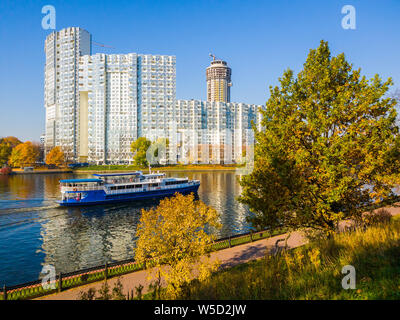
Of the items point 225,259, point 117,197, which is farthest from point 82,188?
point 225,259

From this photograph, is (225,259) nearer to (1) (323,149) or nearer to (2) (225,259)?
(2) (225,259)

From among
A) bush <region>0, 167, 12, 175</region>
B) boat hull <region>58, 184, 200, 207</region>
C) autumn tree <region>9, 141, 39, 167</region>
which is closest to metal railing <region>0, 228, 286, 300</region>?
boat hull <region>58, 184, 200, 207</region>

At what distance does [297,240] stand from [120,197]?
36.2m

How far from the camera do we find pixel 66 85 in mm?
141125

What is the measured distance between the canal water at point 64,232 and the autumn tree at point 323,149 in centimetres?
1567

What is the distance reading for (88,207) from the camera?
147 feet

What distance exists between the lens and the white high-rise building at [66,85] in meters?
139

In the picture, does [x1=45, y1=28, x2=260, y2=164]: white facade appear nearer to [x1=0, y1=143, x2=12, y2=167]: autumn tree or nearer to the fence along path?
[x1=0, y1=143, x2=12, y2=167]: autumn tree

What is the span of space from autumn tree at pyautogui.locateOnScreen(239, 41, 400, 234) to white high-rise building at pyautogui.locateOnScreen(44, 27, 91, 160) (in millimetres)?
142187

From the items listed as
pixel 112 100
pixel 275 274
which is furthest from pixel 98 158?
pixel 275 274

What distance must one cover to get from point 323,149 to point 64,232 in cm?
3017

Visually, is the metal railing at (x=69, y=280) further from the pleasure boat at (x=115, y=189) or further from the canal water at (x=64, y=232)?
the pleasure boat at (x=115, y=189)
